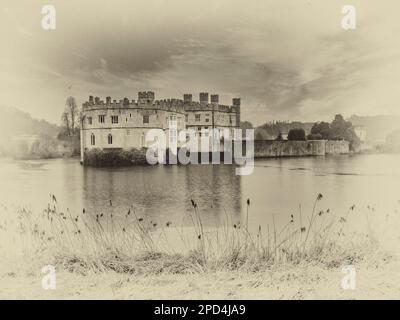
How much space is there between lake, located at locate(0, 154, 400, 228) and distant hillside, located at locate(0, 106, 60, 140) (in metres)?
1.19

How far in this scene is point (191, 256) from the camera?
7.11 metres

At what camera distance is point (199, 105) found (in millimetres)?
10461

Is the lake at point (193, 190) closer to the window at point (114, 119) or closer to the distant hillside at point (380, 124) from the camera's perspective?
the distant hillside at point (380, 124)

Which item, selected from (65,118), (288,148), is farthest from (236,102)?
(288,148)

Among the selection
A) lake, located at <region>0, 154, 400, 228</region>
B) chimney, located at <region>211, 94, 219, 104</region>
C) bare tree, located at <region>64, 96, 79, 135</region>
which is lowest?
lake, located at <region>0, 154, 400, 228</region>

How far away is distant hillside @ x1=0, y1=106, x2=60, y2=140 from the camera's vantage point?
9.61 meters

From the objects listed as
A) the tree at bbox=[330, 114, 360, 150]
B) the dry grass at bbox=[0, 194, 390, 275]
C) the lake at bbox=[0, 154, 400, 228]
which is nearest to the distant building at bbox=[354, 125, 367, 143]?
the tree at bbox=[330, 114, 360, 150]

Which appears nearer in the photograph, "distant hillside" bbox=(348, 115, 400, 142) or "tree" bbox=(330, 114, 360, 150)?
"distant hillside" bbox=(348, 115, 400, 142)

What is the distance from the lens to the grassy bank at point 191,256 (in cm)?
661

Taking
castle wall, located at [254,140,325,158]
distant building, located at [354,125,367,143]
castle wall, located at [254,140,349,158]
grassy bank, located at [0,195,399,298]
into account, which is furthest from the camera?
castle wall, located at [254,140,325,158]

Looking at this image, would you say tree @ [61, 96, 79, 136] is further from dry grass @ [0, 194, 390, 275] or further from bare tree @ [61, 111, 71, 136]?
dry grass @ [0, 194, 390, 275]

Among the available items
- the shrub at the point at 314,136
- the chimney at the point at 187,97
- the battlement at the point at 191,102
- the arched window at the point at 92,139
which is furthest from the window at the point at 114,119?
the shrub at the point at 314,136

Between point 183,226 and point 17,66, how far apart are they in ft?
17.8

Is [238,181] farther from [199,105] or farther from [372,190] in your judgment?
[372,190]
